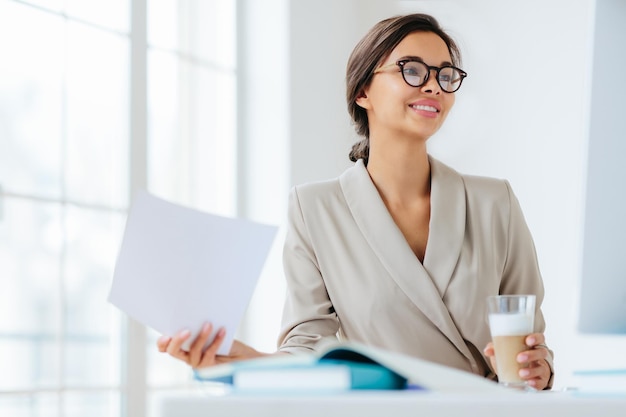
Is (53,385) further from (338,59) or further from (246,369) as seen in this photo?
(246,369)

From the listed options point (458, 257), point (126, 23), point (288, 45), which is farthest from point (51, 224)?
point (458, 257)

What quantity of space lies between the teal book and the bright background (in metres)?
2.83

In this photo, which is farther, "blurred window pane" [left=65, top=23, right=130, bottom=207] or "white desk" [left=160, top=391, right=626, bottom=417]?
"blurred window pane" [left=65, top=23, right=130, bottom=207]

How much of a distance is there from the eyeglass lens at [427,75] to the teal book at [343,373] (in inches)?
55.8

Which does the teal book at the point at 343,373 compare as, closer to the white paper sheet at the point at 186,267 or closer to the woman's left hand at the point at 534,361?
the woman's left hand at the point at 534,361

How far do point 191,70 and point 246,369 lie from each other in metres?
3.78

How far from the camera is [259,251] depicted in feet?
4.84

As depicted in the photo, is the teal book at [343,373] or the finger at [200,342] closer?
the teal book at [343,373]

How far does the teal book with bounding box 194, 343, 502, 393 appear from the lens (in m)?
0.78

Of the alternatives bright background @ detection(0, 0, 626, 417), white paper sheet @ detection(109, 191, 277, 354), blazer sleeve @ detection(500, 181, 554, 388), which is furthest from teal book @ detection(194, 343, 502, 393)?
bright background @ detection(0, 0, 626, 417)

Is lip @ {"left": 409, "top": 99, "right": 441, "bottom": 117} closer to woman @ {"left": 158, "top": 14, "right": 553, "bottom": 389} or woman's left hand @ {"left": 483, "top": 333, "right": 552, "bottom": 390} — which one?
woman @ {"left": 158, "top": 14, "right": 553, "bottom": 389}

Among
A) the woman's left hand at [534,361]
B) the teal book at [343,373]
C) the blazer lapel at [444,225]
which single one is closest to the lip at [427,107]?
the blazer lapel at [444,225]

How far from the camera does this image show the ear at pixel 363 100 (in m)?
2.34

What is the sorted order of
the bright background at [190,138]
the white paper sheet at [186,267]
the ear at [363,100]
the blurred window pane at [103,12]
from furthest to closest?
the blurred window pane at [103,12] → the bright background at [190,138] → the ear at [363,100] → the white paper sheet at [186,267]
